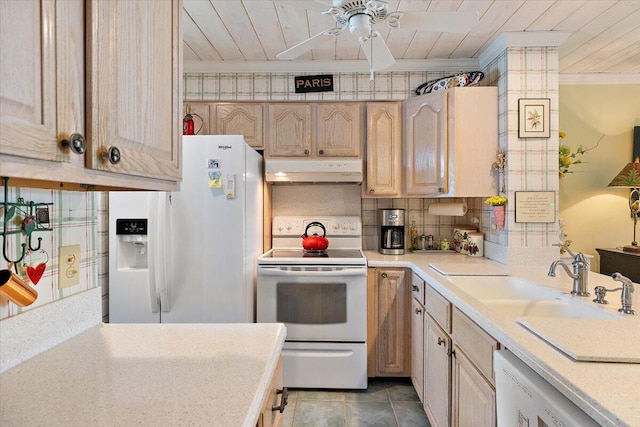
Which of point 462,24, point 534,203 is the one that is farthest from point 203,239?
point 534,203

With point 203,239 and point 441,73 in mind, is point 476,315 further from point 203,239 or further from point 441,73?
point 441,73

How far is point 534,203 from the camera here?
2.38m

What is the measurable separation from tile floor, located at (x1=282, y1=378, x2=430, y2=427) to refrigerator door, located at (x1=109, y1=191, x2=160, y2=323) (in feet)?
3.46

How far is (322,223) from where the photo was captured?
10.2 feet

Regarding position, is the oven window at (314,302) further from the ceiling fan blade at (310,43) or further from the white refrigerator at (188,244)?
the ceiling fan blade at (310,43)

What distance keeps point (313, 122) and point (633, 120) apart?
270 cm

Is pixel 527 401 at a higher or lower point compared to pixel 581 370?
lower

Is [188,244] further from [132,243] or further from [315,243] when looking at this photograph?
[315,243]

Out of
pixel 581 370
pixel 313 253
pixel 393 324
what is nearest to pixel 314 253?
pixel 313 253

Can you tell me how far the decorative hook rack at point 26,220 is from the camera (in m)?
0.81

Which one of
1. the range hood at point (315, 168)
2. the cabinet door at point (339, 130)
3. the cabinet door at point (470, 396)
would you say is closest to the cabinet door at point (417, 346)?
the cabinet door at point (470, 396)

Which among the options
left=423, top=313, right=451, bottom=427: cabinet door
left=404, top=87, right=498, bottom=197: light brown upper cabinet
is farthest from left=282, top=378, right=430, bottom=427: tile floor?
left=404, top=87, right=498, bottom=197: light brown upper cabinet

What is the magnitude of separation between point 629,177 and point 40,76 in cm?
364

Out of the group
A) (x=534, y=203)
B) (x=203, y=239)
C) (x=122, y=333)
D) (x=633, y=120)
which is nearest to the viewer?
(x=122, y=333)
